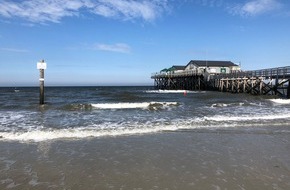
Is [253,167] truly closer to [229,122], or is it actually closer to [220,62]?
[229,122]

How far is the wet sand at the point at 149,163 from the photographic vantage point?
5496mm

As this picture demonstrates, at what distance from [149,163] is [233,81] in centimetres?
4144

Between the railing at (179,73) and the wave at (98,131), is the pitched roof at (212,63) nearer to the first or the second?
the railing at (179,73)

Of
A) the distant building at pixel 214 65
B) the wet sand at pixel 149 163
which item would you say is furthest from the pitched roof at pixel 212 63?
the wet sand at pixel 149 163

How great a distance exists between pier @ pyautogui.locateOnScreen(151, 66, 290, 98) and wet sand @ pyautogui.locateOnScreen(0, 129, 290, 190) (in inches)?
941

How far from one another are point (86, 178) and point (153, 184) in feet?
4.19

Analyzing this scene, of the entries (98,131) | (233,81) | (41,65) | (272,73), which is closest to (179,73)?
(233,81)

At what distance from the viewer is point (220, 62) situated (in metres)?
77.0

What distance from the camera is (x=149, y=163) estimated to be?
6.76 m

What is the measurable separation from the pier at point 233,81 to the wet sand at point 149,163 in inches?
941

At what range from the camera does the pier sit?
3275 centimetres

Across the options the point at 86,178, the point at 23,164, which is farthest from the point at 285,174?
the point at 23,164

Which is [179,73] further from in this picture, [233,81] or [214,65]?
[233,81]

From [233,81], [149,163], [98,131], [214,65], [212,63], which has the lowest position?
[149,163]
